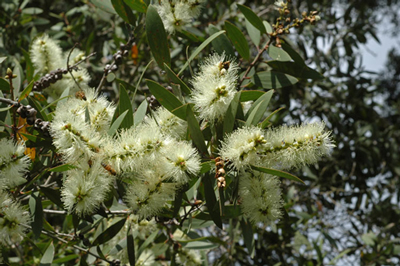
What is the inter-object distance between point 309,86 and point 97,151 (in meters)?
3.31

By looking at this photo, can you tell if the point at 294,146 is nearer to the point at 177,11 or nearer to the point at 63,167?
the point at 63,167

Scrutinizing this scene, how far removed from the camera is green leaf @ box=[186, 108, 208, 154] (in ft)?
4.44

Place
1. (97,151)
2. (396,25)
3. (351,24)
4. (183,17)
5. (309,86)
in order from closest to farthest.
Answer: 1. (97,151)
2. (183,17)
3. (309,86)
4. (351,24)
5. (396,25)

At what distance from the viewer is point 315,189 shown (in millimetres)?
4242

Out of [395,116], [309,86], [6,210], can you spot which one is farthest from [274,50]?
[395,116]

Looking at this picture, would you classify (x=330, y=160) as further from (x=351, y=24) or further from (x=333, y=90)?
(x=351, y=24)

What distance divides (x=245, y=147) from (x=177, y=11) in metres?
0.95

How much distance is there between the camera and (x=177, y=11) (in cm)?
192

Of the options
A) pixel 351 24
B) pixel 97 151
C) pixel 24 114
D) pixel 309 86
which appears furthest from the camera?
pixel 351 24

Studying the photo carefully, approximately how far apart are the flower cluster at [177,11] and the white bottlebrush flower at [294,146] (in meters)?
0.87

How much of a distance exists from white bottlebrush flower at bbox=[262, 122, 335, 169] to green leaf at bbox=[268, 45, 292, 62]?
0.46m

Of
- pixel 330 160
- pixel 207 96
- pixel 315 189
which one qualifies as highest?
pixel 207 96

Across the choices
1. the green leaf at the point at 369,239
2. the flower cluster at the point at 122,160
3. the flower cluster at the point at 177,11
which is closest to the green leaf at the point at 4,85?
the flower cluster at the point at 122,160

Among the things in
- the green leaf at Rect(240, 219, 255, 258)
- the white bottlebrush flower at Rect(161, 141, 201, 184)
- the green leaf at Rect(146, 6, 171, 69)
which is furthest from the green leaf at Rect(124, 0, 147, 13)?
the green leaf at Rect(240, 219, 255, 258)
